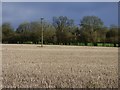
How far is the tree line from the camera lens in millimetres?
85812

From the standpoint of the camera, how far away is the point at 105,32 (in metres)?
88.1

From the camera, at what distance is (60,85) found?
7.52 metres

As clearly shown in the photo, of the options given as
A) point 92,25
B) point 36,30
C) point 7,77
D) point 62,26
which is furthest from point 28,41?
point 7,77

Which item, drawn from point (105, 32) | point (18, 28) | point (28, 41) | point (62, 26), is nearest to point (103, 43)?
point (105, 32)

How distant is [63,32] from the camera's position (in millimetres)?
91500

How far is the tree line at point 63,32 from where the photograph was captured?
282 ft

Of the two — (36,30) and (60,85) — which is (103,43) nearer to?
(36,30)

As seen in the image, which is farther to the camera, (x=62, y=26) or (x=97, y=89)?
(x=62, y=26)

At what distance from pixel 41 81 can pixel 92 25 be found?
85.7 metres

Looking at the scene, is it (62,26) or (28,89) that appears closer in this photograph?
(28,89)

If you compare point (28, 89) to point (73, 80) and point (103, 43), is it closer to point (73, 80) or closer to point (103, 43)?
point (73, 80)

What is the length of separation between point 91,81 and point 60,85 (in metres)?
1.09

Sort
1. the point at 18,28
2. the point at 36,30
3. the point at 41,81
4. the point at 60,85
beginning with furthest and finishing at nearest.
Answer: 1. the point at 18,28
2. the point at 36,30
3. the point at 41,81
4. the point at 60,85

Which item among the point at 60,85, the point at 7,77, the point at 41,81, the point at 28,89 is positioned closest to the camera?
the point at 28,89
